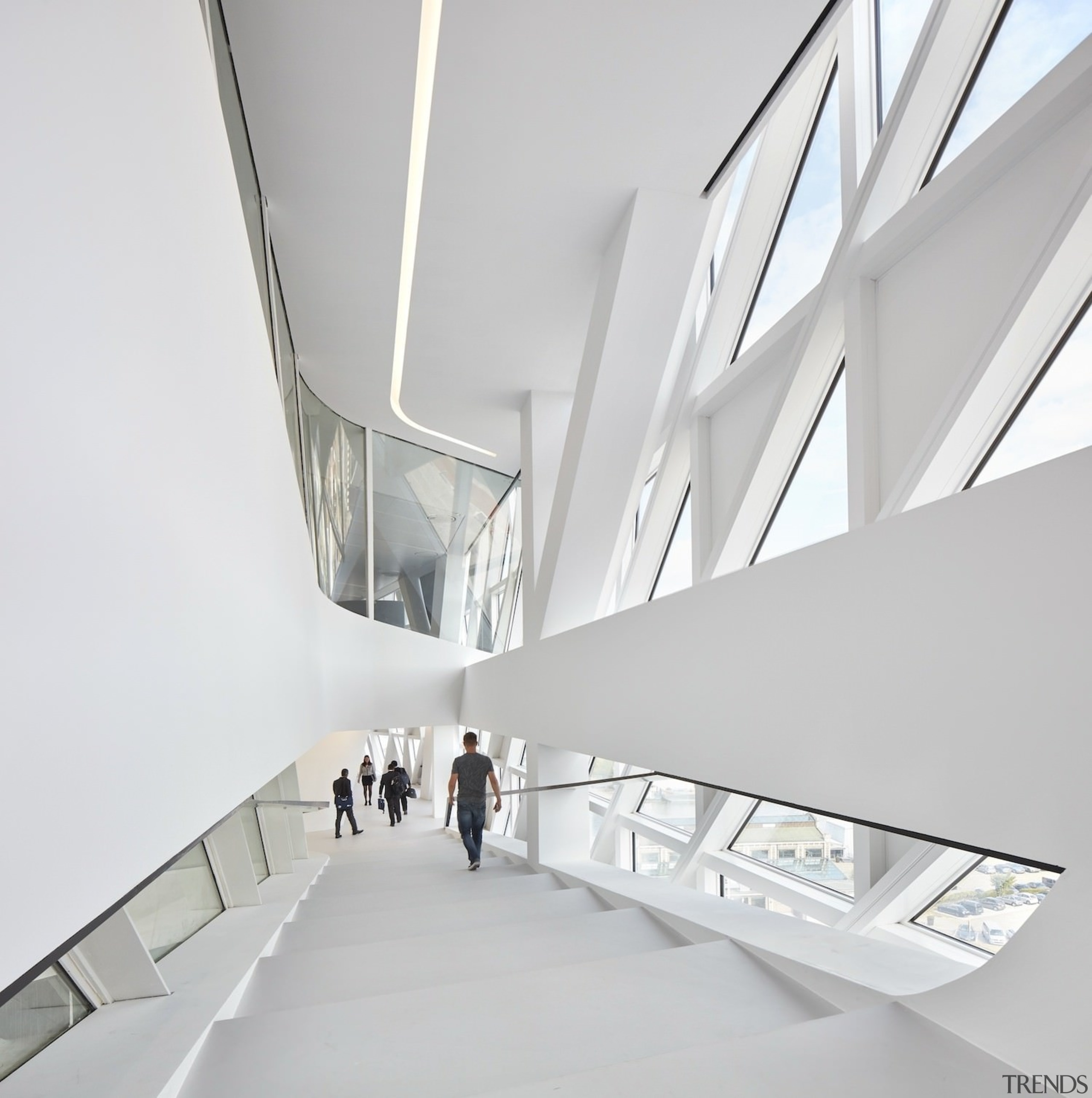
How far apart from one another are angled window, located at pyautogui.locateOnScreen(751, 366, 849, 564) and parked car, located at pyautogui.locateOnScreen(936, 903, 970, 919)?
125 inches

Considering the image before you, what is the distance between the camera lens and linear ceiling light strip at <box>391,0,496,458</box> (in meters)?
5.69

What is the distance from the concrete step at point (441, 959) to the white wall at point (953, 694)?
3.96 feet

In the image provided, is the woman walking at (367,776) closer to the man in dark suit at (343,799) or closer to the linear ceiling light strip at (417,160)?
the man in dark suit at (343,799)

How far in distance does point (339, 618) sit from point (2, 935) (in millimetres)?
12390

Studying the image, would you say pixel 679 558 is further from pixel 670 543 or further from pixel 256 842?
pixel 256 842

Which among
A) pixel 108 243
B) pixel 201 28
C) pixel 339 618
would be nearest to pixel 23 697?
pixel 108 243

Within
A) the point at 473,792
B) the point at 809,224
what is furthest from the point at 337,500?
the point at 809,224

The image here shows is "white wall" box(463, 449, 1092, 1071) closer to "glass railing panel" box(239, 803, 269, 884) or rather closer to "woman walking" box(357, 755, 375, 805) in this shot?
"glass railing panel" box(239, 803, 269, 884)

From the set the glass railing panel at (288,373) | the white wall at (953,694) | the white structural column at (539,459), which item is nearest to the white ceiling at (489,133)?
the glass railing panel at (288,373)

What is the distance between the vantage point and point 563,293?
8.95 metres

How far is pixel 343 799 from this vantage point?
58.5 feet

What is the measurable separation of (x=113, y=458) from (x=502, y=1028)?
9.25 feet

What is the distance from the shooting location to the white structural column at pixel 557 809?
9.92m

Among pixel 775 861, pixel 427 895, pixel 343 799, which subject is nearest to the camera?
pixel 427 895
